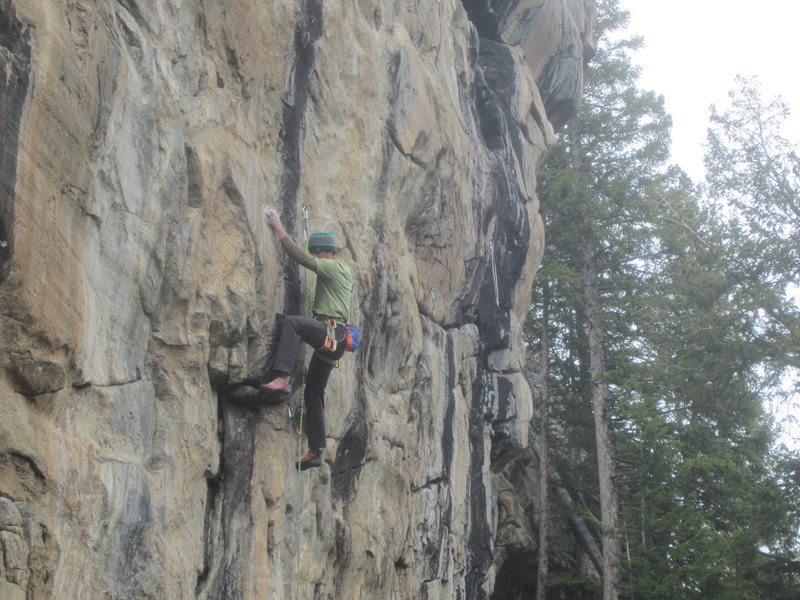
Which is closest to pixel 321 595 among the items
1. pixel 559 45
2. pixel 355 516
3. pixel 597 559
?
pixel 355 516

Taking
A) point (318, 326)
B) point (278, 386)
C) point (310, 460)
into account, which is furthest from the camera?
point (310, 460)

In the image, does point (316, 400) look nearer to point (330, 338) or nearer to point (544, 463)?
point (330, 338)

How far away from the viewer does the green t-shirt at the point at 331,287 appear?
7.88 metres

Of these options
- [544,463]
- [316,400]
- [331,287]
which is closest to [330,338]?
[331,287]

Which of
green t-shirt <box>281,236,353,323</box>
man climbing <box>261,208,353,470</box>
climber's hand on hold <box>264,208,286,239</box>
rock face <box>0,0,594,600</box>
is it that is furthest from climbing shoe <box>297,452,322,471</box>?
climber's hand on hold <box>264,208,286,239</box>

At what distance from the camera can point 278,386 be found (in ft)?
23.8

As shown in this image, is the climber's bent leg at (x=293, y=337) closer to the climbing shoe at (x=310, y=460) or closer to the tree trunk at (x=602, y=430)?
the climbing shoe at (x=310, y=460)

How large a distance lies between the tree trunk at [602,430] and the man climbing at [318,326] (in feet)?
35.0

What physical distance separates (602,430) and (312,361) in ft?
40.2

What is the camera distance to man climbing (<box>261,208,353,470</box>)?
24.8 ft

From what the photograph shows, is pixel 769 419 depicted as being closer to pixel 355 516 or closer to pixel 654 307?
pixel 654 307

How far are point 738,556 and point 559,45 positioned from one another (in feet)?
39.3

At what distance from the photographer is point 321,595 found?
839 centimetres

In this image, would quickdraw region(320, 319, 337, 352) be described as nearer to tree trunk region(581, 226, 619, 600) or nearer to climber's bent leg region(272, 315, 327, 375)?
climber's bent leg region(272, 315, 327, 375)
